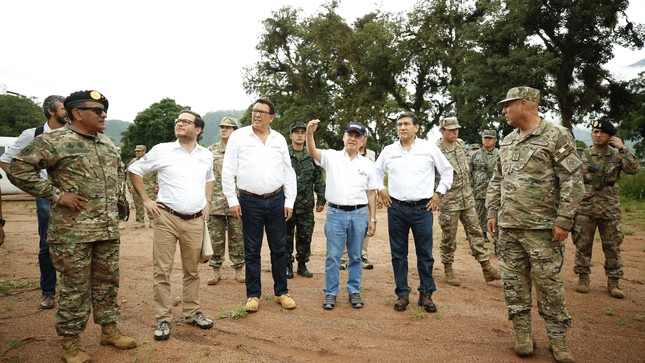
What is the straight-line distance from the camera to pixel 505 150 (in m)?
4.08

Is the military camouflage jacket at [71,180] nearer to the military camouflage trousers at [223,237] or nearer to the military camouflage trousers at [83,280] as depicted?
the military camouflage trousers at [83,280]

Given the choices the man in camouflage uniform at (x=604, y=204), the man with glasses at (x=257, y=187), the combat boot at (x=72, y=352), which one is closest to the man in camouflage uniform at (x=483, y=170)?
the man in camouflage uniform at (x=604, y=204)

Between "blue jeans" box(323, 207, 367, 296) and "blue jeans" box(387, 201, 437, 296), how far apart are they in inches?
15.4

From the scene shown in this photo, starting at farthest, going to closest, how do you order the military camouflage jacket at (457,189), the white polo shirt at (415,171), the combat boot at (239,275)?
1. the military camouflage jacket at (457,189)
2. the combat boot at (239,275)
3. the white polo shirt at (415,171)

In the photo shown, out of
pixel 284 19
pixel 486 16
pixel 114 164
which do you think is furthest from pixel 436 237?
pixel 284 19

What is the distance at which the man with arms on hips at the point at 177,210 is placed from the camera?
4098 mm

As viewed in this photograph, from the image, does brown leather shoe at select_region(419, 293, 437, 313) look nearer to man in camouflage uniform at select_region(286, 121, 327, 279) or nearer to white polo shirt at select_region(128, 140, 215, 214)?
man in camouflage uniform at select_region(286, 121, 327, 279)

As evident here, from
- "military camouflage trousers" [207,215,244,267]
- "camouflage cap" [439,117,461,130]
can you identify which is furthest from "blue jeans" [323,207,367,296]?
"camouflage cap" [439,117,461,130]

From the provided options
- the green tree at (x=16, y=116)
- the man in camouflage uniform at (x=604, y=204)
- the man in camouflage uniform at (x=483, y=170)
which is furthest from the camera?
the green tree at (x=16, y=116)

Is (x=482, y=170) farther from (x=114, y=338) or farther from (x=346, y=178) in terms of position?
(x=114, y=338)

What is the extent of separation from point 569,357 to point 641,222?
11488 millimetres

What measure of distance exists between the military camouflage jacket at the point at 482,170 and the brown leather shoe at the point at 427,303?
394 centimetres

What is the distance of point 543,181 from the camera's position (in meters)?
3.73

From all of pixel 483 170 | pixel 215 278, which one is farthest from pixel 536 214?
pixel 483 170
